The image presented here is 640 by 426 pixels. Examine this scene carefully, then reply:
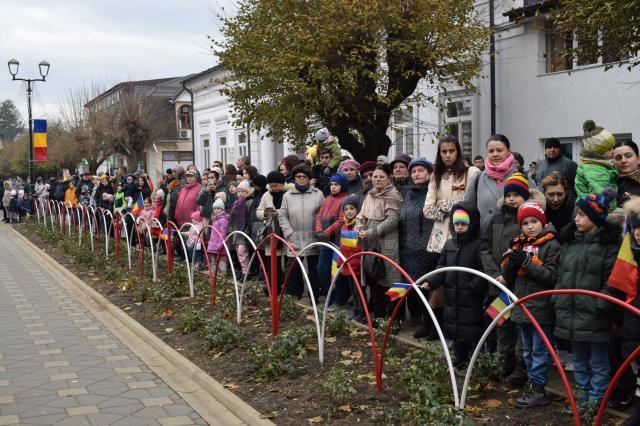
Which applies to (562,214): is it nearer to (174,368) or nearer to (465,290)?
(465,290)

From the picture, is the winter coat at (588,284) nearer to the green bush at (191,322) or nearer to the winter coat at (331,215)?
the winter coat at (331,215)

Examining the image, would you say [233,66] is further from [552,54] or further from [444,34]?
[552,54]

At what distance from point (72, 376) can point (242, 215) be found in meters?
4.32

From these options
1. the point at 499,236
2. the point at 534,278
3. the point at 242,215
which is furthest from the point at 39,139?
the point at 534,278

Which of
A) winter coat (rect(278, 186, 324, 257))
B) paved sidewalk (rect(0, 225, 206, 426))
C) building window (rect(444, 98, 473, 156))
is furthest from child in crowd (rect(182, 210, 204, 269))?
building window (rect(444, 98, 473, 156))

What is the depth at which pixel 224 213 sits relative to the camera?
11.2m

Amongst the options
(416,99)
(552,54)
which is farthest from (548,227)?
(552,54)

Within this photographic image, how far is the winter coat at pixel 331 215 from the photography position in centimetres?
836

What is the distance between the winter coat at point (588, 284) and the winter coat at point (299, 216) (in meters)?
4.54

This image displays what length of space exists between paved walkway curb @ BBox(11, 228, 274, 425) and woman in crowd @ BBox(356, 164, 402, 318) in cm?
206

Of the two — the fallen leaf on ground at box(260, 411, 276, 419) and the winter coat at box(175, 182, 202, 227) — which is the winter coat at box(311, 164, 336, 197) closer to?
the winter coat at box(175, 182, 202, 227)

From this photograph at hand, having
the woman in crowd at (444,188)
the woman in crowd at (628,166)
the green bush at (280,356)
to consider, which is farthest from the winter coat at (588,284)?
the green bush at (280,356)

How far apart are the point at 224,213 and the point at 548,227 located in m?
6.96

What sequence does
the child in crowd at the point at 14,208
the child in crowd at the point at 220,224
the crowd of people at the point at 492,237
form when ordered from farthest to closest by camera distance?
the child in crowd at the point at 14,208
the child in crowd at the point at 220,224
the crowd of people at the point at 492,237
